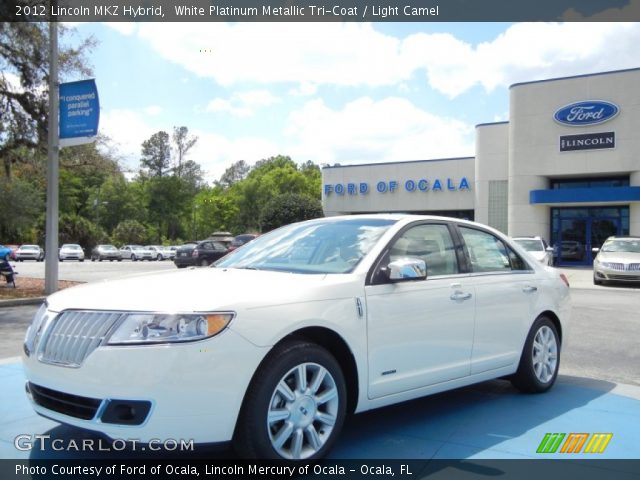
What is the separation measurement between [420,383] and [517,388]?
178 cm

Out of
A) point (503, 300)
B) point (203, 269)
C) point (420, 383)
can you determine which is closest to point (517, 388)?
point (503, 300)

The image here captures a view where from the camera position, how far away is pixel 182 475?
3.65 metres

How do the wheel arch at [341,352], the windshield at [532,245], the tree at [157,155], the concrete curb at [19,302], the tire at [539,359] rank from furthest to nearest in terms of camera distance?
the tree at [157,155] → the windshield at [532,245] → the concrete curb at [19,302] → the tire at [539,359] → the wheel arch at [341,352]

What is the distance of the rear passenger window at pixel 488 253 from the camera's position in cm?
528

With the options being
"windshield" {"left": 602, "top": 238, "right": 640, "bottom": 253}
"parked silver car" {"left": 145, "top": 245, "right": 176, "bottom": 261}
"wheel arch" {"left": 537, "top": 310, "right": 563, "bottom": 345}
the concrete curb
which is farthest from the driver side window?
"parked silver car" {"left": 145, "top": 245, "right": 176, "bottom": 261}

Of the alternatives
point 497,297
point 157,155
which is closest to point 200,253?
point 497,297

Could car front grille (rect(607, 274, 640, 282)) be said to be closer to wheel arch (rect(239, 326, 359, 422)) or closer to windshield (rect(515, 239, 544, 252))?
windshield (rect(515, 239, 544, 252))

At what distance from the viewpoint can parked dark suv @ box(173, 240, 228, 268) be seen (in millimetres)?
31406

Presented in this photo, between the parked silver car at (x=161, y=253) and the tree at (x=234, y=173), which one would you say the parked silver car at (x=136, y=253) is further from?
the tree at (x=234, y=173)

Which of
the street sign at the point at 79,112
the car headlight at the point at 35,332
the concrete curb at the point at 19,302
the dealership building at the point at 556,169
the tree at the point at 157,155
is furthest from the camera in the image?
the tree at the point at 157,155

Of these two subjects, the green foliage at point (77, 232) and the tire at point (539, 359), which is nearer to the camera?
the tire at point (539, 359)

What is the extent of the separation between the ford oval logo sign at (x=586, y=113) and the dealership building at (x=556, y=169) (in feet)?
0.16

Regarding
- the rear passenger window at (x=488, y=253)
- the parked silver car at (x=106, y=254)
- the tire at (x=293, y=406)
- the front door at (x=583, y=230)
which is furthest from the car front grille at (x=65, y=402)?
the parked silver car at (x=106, y=254)

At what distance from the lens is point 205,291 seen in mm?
3600
